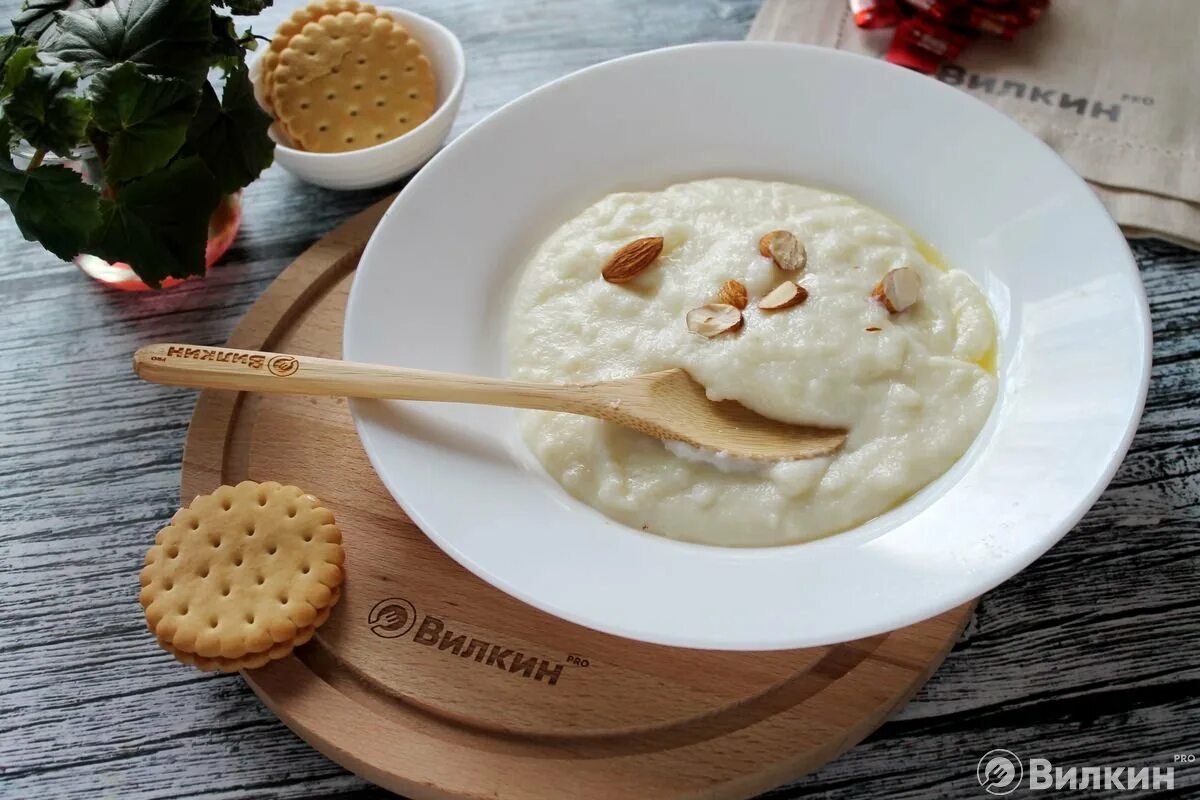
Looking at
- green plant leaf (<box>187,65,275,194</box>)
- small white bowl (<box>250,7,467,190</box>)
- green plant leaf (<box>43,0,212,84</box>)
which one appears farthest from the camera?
small white bowl (<box>250,7,467,190</box>)

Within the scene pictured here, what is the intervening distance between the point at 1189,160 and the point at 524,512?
1.54m

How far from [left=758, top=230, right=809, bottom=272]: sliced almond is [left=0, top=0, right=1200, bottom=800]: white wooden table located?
1.89ft

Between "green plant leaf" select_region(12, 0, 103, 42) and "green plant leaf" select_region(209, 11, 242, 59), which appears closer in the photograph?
"green plant leaf" select_region(12, 0, 103, 42)

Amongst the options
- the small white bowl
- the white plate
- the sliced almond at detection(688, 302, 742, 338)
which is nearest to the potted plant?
the small white bowl

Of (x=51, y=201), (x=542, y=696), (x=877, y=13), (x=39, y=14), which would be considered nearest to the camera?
(x=542, y=696)

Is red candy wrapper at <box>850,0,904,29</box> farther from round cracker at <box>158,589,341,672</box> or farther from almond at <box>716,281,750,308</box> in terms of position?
round cracker at <box>158,589,341,672</box>

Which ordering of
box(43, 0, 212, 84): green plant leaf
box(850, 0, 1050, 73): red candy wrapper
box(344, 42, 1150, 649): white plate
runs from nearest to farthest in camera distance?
box(344, 42, 1150, 649): white plate < box(43, 0, 212, 84): green plant leaf < box(850, 0, 1050, 73): red candy wrapper

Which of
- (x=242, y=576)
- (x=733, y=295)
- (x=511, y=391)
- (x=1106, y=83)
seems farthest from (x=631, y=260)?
(x=1106, y=83)

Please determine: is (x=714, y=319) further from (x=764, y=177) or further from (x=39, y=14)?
(x=39, y=14)

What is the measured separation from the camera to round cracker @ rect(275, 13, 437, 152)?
1937 mm

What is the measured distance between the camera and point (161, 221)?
5.11 feet

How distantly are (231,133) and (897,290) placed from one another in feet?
3.72

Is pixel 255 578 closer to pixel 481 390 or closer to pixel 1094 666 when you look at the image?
pixel 481 390

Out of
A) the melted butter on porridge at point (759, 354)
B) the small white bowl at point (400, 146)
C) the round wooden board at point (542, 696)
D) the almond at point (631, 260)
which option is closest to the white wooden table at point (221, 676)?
the round wooden board at point (542, 696)
